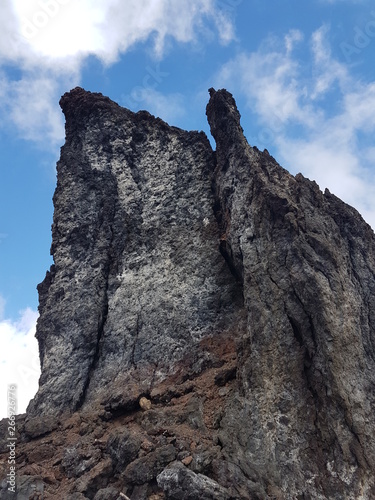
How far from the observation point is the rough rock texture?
507 inches

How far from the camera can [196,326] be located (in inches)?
726

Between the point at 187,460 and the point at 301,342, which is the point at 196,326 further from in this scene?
the point at 187,460

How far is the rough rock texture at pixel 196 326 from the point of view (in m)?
12.9

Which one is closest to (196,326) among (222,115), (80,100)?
(222,115)

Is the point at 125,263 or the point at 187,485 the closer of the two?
the point at 187,485

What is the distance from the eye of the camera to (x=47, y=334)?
66.2 feet

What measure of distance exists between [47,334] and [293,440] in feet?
38.3

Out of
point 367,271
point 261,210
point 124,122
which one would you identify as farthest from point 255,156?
point 124,122

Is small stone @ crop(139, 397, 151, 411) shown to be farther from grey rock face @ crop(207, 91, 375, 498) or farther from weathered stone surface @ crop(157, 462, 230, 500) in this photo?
weathered stone surface @ crop(157, 462, 230, 500)

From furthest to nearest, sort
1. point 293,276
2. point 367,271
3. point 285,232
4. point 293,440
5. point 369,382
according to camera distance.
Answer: point 367,271 < point 285,232 < point 293,276 < point 369,382 < point 293,440

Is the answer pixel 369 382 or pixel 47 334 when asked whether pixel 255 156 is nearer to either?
pixel 369 382

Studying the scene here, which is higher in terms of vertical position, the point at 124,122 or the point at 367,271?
the point at 124,122

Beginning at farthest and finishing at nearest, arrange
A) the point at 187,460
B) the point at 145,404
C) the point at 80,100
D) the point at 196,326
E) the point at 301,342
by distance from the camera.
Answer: the point at 80,100, the point at 196,326, the point at 145,404, the point at 301,342, the point at 187,460

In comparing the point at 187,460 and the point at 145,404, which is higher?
the point at 145,404
